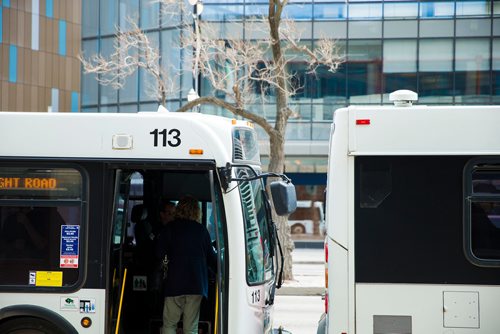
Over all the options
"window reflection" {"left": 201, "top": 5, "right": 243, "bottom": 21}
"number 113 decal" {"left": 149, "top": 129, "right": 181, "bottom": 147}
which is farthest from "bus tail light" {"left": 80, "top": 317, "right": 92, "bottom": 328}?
"window reflection" {"left": 201, "top": 5, "right": 243, "bottom": 21}

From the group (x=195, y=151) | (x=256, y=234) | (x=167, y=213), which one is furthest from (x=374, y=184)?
(x=167, y=213)

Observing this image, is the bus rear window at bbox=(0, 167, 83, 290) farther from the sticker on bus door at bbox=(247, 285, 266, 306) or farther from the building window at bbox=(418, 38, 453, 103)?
the building window at bbox=(418, 38, 453, 103)

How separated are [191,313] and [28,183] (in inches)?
80.5

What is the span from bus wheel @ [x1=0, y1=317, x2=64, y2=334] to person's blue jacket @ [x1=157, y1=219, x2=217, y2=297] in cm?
117

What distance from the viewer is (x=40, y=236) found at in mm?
7633

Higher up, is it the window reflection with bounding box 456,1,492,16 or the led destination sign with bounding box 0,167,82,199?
the window reflection with bounding box 456,1,492,16

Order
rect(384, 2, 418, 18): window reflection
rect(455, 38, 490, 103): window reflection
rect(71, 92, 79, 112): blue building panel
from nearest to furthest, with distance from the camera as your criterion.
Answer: rect(384, 2, 418, 18): window reflection
rect(455, 38, 490, 103): window reflection
rect(71, 92, 79, 112): blue building panel

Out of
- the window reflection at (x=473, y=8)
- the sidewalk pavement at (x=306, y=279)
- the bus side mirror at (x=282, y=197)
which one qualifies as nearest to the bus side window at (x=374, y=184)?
the bus side mirror at (x=282, y=197)

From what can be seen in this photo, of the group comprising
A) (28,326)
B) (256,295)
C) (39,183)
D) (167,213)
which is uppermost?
(39,183)

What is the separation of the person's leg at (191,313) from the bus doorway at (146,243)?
0.25 meters

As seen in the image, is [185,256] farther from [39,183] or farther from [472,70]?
[472,70]

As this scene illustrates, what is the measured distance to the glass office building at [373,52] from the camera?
3281 cm

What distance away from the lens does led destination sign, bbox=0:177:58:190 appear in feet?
25.1

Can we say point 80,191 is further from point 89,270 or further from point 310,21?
point 310,21
